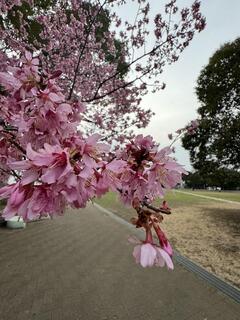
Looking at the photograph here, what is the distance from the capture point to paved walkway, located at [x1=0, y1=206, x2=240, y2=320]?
4.07m

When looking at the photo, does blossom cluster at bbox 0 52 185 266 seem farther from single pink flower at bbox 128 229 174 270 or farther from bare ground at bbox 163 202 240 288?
bare ground at bbox 163 202 240 288

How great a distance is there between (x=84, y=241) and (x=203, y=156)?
8848 mm

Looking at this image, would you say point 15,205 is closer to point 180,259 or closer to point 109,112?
point 180,259

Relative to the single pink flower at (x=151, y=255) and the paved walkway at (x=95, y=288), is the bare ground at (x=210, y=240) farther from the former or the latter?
the single pink flower at (x=151, y=255)

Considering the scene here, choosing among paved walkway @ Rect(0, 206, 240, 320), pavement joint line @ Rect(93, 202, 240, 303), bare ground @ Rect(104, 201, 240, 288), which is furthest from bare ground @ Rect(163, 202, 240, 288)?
paved walkway @ Rect(0, 206, 240, 320)

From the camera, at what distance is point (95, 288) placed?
4867 millimetres

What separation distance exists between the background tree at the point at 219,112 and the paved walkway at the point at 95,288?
27.3 ft

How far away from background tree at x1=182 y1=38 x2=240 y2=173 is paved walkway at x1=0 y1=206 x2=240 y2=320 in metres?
8.31

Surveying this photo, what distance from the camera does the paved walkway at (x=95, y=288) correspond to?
407 cm


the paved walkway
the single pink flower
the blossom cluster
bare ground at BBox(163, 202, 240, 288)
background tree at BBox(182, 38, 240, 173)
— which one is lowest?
the paved walkway

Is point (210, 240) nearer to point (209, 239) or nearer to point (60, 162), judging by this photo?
point (209, 239)

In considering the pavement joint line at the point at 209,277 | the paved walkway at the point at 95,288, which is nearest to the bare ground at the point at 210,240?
the pavement joint line at the point at 209,277

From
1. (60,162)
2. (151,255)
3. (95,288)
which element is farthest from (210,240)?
(60,162)

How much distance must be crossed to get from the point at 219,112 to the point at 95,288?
11.9 metres
